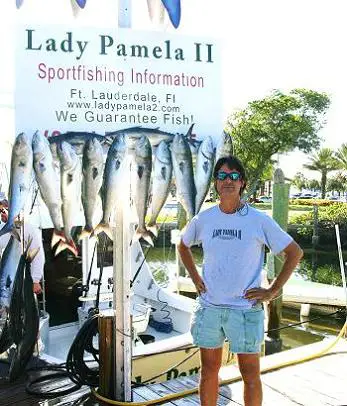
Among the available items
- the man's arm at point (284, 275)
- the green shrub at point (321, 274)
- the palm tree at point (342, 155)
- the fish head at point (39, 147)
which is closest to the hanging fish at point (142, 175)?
the fish head at point (39, 147)

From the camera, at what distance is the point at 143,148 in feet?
9.30

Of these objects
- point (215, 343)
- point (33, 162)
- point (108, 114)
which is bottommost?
point (215, 343)

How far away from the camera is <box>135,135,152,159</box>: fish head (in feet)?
9.27

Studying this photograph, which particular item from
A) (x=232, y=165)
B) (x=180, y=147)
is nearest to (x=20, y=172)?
(x=180, y=147)

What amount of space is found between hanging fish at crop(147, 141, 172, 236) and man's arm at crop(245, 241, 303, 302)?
73cm

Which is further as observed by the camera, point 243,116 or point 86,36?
point 243,116

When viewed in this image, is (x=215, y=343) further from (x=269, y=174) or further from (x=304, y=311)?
(x=269, y=174)

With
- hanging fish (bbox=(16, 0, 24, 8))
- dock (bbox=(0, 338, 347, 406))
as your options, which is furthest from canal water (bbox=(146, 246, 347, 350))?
hanging fish (bbox=(16, 0, 24, 8))

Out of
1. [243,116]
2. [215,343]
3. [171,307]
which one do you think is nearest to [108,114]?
[215,343]

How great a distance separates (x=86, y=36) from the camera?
2.77m

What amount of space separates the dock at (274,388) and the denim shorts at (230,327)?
93cm

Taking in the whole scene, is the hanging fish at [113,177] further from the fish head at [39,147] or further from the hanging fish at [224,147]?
the hanging fish at [224,147]

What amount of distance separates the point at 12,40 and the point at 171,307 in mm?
5617

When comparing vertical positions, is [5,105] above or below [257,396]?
above
